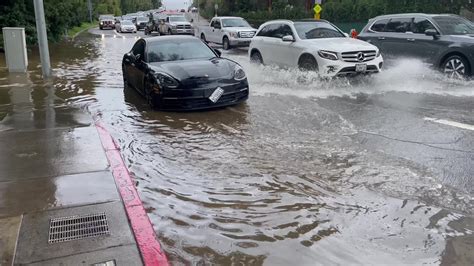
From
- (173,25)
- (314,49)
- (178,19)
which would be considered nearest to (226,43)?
(173,25)

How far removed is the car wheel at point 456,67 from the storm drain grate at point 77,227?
9.97m

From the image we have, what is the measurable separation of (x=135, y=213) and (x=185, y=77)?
4800 millimetres

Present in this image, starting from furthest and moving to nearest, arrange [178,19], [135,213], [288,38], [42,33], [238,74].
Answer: [178,19] → [42,33] → [288,38] → [238,74] → [135,213]

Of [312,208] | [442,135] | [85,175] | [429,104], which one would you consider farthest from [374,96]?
[85,175]

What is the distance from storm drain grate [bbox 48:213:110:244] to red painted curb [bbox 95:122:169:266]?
271 mm

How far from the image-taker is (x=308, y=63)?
11.8m

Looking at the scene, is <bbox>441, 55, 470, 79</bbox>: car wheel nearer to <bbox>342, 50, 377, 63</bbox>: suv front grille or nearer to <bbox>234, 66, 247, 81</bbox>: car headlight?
<bbox>342, 50, 377, 63</bbox>: suv front grille

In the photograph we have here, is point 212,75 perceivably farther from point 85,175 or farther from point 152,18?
point 152,18

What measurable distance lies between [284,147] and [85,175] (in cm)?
279

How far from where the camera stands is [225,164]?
6.13m

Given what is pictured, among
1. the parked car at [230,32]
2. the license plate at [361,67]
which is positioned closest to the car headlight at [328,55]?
the license plate at [361,67]

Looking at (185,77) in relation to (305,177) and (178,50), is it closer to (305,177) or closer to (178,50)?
(178,50)

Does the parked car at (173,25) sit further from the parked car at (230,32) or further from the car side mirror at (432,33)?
the car side mirror at (432,33)

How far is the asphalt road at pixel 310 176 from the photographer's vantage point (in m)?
4.10
